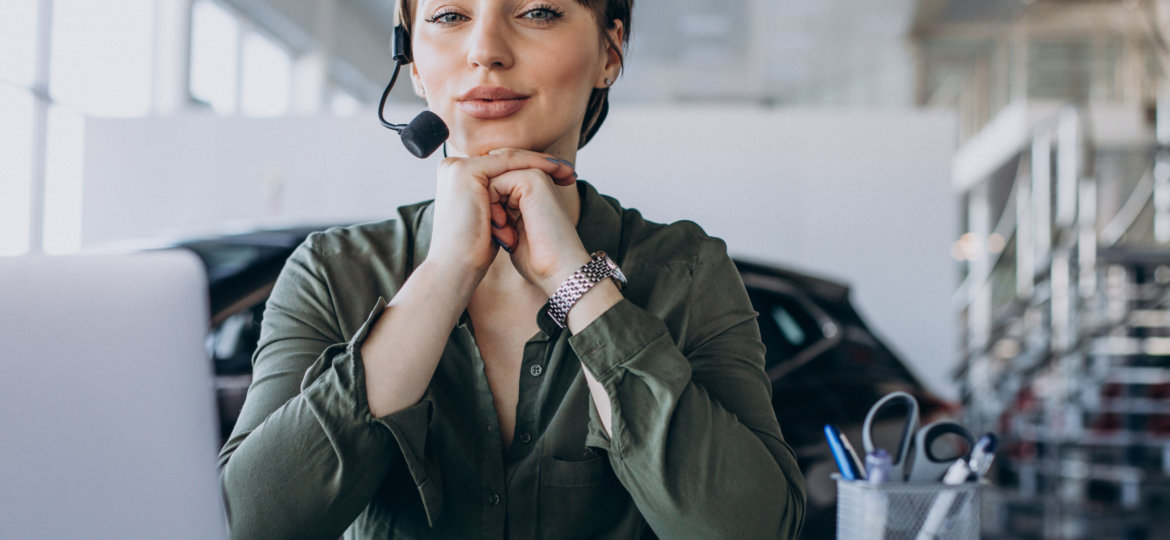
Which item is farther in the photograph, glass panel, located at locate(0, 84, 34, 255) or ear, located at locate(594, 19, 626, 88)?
glass panel, located at locate(0, 84, 34, 255)

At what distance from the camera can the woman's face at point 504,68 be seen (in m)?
0.90

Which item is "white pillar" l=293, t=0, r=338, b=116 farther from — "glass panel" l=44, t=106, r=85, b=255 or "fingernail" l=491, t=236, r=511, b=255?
"fingernail" l=491, t=236, r=511, b=255

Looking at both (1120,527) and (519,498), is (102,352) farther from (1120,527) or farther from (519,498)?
(1120,527)

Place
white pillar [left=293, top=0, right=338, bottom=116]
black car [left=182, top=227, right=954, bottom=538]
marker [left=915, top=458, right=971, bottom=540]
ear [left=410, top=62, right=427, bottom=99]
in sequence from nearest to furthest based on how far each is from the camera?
marker [left=915, top=458, right=971, bottom=540], ear [left=410, top=62, right=427, bottom=99], black car [left=182, top=227, right=954, bottom=538], white pillar [left=293, top=0, right=338, bottom=116]

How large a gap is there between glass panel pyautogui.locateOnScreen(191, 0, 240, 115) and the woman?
4.01 metres

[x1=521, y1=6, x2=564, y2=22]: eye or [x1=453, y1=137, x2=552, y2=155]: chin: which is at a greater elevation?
[x1=521, y1=6, x2=564, y2=22]: eye

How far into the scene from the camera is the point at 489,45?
0.89 m

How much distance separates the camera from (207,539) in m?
0.43

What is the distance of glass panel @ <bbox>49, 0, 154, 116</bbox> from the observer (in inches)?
158

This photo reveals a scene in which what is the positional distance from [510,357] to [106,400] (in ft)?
1.75

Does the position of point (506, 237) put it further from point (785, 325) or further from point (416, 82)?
point (785, 325)

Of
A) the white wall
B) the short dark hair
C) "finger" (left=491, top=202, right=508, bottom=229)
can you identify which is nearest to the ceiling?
the white wall

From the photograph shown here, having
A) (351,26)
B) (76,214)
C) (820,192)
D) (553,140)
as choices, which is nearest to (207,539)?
(553,140)

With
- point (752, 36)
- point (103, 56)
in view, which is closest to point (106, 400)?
point (103, 56)
